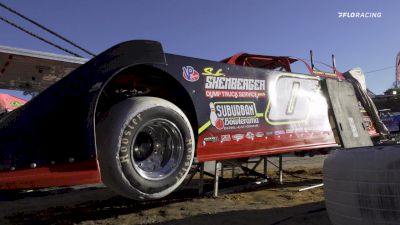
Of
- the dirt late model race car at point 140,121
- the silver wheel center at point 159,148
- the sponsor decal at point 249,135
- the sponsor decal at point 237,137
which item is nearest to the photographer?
the dirt late model race car at point 140,121

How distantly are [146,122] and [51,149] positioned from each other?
772 mm

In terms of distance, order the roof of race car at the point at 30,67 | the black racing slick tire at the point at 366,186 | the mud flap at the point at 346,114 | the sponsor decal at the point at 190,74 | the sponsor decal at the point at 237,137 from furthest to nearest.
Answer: the mud flap at the point at 346,114 → the roof of race car at the point at 30,67 → the sponsor decal at the point at 237,137 → the sponsor decal at the point at 190,74 → the black racing slick tire at the point at 366,186

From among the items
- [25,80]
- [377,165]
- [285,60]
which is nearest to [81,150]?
[377,165]

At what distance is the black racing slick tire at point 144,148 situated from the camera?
10.1 feet

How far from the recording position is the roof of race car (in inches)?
179

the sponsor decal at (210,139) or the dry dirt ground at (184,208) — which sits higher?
the sponsor decal at (210,139)

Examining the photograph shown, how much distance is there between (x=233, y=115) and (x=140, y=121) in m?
1.31

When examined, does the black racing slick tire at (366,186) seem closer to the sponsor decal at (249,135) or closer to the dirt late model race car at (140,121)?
the dirt late model race car at (140,121)

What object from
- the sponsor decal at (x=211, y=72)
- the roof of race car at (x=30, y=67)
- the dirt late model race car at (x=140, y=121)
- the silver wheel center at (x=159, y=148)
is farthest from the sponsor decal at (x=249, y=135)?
the roof of race car at (x=30, y=67)

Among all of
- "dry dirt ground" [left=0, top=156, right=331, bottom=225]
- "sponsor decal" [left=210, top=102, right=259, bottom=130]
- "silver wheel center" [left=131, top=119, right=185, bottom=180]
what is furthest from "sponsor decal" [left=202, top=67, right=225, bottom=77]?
"dry dirt ground" [left=0, top=156, right=331, bottom=225]

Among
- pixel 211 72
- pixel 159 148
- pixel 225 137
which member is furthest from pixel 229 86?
pixel 159 148

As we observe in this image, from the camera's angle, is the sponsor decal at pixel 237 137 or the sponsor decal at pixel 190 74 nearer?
the sponsor decal at pixel 190 74

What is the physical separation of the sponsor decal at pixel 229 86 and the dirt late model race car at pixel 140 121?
0.01m

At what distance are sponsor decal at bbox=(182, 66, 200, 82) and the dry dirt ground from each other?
138 centimetres
